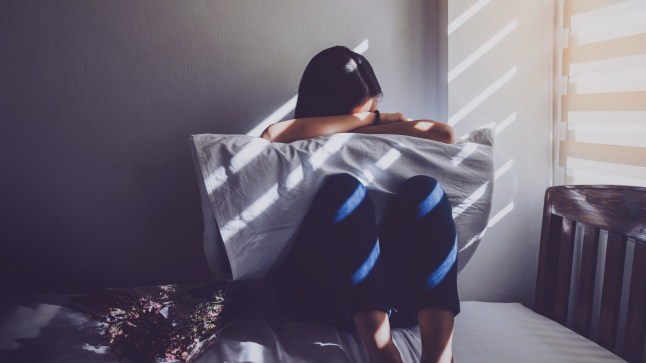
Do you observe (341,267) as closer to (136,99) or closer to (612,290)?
(612,290)

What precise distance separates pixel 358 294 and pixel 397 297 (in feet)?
0.70

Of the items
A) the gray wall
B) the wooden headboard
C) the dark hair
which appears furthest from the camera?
the gray wall

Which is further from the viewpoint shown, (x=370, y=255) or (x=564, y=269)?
(x=564, y=269)

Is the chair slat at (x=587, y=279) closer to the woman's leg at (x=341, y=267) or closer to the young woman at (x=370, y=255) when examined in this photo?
the young woman at (x=370, y=255)

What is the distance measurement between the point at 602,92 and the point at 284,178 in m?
0.86

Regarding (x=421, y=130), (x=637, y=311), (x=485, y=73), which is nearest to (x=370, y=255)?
(x=421, y=130)

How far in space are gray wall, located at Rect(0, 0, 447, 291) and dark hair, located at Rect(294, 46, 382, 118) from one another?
0.62ft

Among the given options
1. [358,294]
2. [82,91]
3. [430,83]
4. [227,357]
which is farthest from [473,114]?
[82,91]

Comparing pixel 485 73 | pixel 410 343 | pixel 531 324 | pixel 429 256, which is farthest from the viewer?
pixel 485 73

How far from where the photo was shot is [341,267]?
2.72 feet

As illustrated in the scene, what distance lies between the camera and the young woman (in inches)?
31.5

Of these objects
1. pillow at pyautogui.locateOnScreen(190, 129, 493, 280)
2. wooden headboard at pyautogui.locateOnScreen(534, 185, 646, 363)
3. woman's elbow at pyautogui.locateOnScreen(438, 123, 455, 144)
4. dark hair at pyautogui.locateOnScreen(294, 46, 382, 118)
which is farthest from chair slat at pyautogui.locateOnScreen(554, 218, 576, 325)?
dark hair at pyautogui.locateOnScreen(294, 46, 382, 118)

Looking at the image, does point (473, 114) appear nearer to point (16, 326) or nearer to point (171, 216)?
point (171, 216)

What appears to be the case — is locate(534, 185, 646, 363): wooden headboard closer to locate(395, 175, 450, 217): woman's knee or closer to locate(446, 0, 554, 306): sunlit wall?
locate(446, 0, 554, 306): sunlit wall
